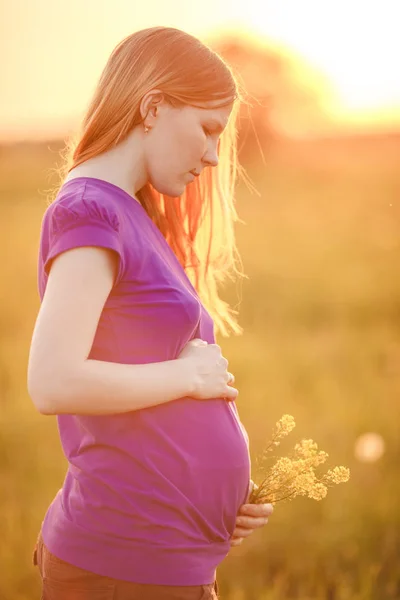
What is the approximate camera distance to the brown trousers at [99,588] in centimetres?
169

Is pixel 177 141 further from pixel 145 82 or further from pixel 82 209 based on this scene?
pixel 82 209

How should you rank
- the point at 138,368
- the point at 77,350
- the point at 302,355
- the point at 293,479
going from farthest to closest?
the point at 302,355
the point at 293,479
the point at 138,368
the point at 77,350

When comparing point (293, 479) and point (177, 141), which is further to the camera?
point (293, 479)

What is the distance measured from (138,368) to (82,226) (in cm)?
28

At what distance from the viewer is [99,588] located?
1690 millimetres

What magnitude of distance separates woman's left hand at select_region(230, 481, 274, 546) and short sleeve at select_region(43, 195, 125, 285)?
63cm

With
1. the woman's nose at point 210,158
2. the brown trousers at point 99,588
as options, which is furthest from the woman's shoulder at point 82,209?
the brown trousers at point 99,588

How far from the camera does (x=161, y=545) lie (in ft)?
5.49

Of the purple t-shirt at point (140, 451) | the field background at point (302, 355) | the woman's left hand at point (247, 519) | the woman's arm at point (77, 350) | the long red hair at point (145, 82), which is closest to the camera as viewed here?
the woman's arm at point (77, 350)

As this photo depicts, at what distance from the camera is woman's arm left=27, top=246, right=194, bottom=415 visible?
146 centimetres

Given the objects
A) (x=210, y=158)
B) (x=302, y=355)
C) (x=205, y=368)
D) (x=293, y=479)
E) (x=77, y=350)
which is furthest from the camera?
(x=302, y=355)

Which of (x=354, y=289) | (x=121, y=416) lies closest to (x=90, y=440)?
(x=121, y=416)

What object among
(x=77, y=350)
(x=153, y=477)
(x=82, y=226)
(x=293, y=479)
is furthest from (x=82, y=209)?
(x=293, y=479)

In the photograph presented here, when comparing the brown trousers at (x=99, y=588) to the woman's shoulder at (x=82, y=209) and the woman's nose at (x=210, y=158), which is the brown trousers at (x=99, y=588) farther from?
the woman's nose at (x=210, y=158)
